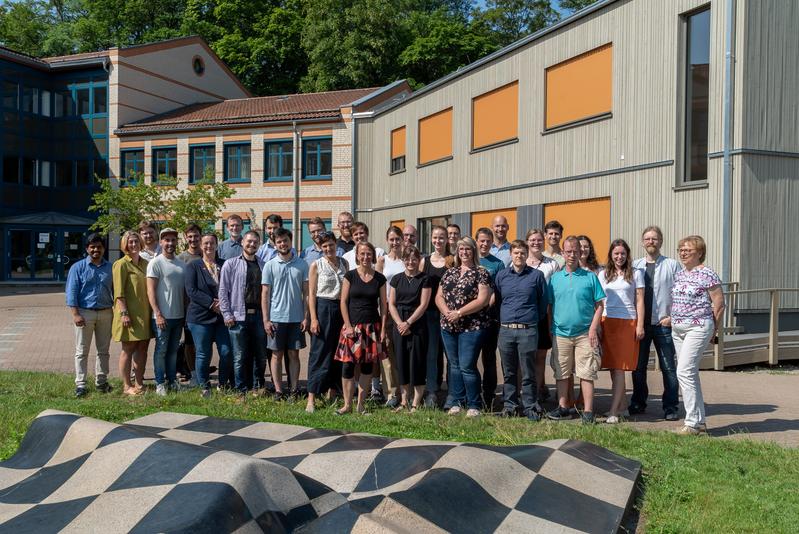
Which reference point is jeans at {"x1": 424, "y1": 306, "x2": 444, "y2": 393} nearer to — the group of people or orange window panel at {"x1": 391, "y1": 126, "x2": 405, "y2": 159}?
the group of people

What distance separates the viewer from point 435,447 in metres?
5.10

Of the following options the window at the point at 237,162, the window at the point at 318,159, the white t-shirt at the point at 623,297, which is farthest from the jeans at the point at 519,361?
the window at the point at 237,162

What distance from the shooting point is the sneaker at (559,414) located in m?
7.71

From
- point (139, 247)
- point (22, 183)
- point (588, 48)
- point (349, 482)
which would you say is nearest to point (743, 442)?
point (349, 482)

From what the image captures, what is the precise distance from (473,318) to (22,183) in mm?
34316

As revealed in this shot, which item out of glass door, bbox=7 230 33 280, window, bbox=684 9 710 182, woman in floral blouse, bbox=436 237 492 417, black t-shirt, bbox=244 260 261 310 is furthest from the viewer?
glass door, bbox=7 230 33 280

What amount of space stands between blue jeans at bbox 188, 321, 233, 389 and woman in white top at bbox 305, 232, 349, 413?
3.97 feet

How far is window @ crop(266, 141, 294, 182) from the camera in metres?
33.2

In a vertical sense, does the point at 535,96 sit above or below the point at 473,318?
above

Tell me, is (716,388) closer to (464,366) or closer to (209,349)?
(464,366)

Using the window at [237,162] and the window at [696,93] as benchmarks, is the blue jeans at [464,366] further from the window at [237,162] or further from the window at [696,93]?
the window at [237,162]

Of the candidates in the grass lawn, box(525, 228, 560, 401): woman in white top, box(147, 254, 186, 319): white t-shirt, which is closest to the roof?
box(147, 254, 186, 319): white t-shirt

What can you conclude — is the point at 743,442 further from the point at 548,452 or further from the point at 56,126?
the point at 56,126

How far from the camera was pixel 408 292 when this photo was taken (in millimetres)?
8125
